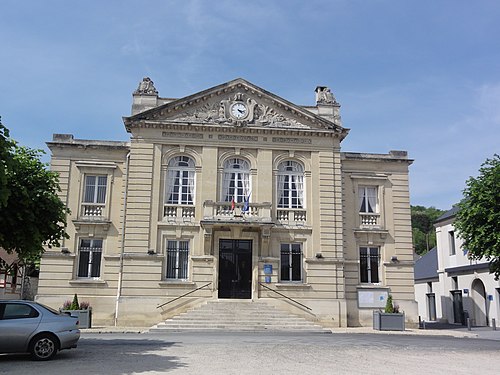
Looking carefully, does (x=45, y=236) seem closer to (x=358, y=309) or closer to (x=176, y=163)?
(x=176, y=163)

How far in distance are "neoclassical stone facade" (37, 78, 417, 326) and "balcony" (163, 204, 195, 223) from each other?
53mm

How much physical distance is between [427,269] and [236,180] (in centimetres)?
2236

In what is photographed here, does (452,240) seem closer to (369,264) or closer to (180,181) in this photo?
(369,264)

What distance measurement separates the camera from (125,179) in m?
27.7

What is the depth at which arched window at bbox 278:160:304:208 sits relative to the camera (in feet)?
92.1

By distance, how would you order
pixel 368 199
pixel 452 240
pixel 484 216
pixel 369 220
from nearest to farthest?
1. pixel 484 216
2. pixel 369 220
3. pixel 368 199
4. pixel 452 240

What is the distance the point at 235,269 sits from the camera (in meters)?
26.9

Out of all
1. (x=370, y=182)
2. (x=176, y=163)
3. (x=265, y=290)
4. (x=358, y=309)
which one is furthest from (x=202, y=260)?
(x=370, y=182)

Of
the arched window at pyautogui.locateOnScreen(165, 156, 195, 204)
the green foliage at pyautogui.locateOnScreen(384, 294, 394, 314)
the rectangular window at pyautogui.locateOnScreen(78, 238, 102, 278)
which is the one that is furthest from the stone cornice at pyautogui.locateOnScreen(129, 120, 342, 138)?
the green foliage at pyautogui.locateOnScreen(384, 294, 394, 314)

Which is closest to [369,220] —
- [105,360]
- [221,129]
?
[221,129]

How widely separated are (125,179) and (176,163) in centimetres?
277

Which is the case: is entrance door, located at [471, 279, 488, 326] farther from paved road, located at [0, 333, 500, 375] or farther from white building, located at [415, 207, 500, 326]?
paved road, located at [0, 333, 500, 375]

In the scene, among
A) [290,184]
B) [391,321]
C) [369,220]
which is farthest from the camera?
[369,220]

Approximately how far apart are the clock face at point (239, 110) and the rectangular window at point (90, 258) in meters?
9.61
